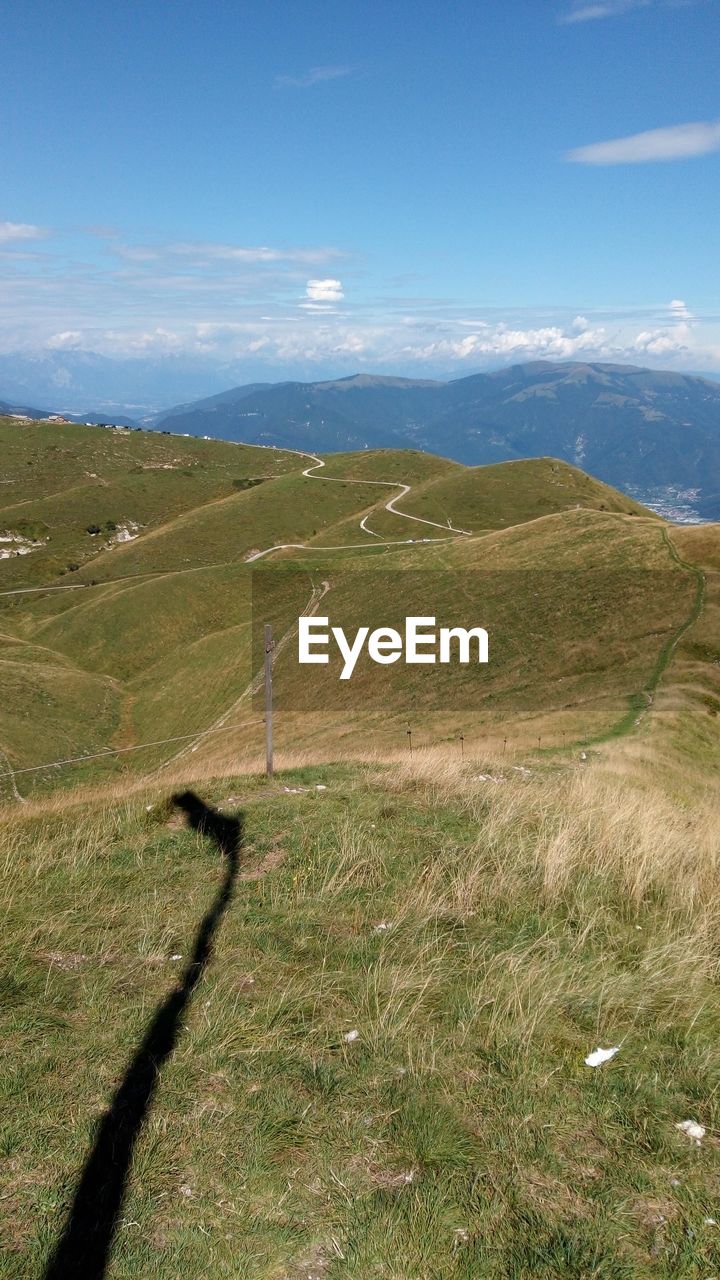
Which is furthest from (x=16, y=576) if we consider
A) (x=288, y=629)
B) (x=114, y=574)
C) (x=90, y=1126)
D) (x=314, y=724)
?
(x=90, y=1126)

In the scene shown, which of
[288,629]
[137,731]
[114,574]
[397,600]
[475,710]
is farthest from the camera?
[114,574]

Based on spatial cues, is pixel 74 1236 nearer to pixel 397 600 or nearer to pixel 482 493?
pixel 397 600

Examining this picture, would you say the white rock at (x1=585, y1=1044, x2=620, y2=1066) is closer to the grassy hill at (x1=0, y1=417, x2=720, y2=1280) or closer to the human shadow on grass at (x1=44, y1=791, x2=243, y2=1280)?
the grassy hill at (x1=0, y1=417, x2=720, y2=1280)

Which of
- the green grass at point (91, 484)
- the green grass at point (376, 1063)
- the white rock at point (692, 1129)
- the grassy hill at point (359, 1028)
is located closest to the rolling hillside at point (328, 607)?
the green grass at point (91, 484)

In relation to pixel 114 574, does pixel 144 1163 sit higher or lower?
higher

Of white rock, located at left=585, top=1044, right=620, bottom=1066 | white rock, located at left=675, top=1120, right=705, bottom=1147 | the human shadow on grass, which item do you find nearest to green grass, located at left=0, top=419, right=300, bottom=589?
the human shadow on grass

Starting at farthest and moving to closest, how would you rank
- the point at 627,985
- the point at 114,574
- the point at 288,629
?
the point at 114,574 < the point at 288,629 < the point at 627,985

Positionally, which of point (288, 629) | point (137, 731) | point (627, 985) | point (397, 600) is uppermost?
point (627, 985)
